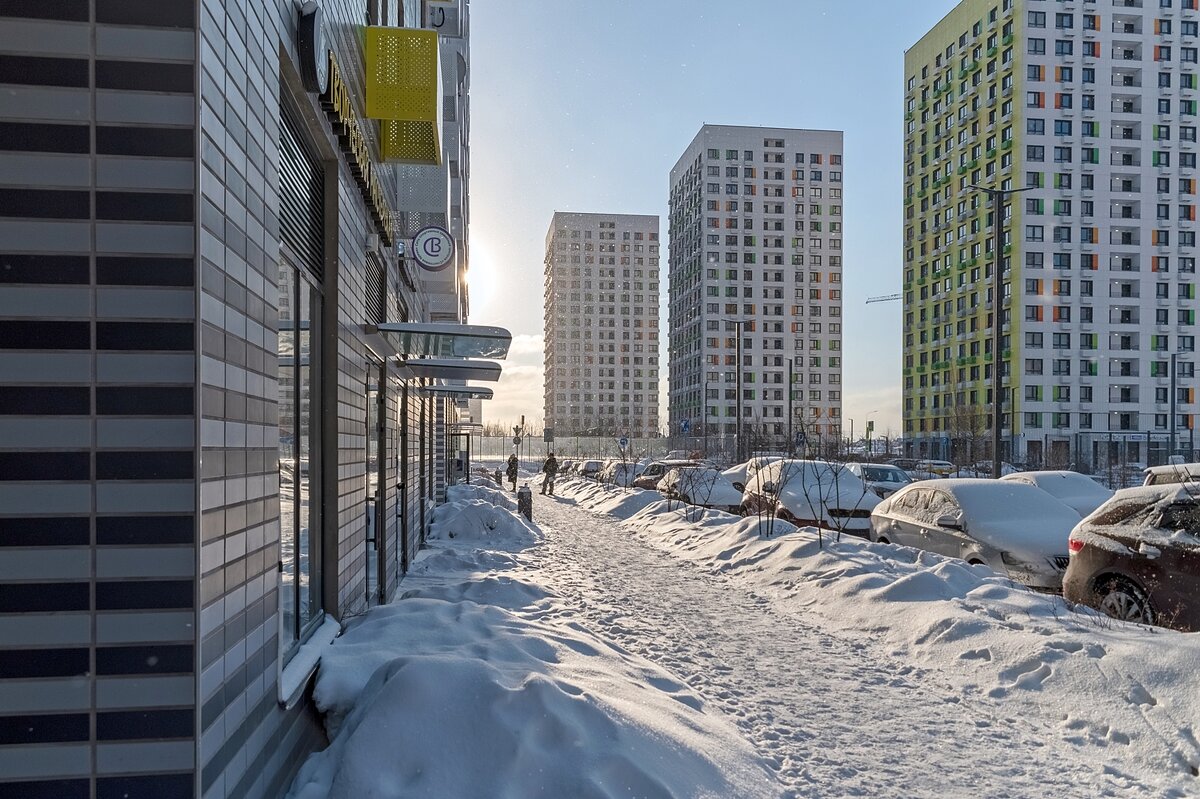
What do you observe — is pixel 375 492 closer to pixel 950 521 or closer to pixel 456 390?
pixel 456 390

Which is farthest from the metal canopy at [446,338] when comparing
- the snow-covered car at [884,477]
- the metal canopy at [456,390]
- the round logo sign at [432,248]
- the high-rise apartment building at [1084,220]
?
the high-rise apartment building at [1084,220]

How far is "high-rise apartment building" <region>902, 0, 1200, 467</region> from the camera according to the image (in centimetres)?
6450

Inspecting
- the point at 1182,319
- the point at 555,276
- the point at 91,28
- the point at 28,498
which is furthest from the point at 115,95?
the point at 555,276

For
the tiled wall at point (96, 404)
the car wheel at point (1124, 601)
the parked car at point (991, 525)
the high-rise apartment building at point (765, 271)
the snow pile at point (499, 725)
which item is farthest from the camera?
the high-rise apartment building at point (765, 271)

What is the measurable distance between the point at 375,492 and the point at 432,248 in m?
3.33

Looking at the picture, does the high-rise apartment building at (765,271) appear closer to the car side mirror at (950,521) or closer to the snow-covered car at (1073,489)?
the snow-covered car at (1073,489)

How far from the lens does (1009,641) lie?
20.5 ft

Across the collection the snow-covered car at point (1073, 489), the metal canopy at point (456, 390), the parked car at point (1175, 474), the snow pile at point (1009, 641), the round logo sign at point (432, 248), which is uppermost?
the round logo sign at point (432, 248)

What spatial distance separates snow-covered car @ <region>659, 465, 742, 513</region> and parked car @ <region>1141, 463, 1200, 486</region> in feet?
37.0

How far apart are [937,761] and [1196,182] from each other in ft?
279

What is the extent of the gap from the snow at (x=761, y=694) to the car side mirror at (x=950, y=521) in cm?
130

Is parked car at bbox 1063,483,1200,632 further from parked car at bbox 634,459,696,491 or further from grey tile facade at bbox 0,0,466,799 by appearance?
parked car at bbox 634,459,696,491

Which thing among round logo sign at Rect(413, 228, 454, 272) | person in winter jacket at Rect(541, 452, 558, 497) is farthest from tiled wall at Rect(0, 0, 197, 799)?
person in winter jacket at Rect(541, 452, 558, 497)

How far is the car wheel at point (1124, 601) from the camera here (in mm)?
6773
